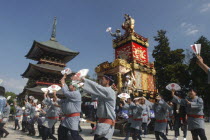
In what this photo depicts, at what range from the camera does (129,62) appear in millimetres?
19734

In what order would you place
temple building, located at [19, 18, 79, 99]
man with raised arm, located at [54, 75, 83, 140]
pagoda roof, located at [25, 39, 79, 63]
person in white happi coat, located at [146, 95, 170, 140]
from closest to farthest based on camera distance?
man with raised arm, located at [54, 75, 83, 140] → person in white happi coat, located at [146, 95, 170, 140] → temple building, located at [19, 18, 79, 99] → pagoda roof, located at [25, 39, 79, 63]

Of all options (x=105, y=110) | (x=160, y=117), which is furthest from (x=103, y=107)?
(x=160, y=117)

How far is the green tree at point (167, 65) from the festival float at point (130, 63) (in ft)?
18.0

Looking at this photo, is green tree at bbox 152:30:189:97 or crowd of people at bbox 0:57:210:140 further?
green tree at bbox 152:30:189:97

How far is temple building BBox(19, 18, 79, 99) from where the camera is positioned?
24219 mm

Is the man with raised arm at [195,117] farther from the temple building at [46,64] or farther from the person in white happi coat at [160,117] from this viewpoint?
the temple building at [46,64]

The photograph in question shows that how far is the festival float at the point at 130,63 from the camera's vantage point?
59.9ft

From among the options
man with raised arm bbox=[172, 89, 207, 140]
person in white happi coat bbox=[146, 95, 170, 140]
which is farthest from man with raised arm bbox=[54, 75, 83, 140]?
man with raised arm bbox=[172, 89, 207, 140]

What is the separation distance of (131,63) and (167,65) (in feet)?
34.0

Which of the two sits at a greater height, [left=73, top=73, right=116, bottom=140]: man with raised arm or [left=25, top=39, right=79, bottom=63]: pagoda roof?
[left=25, top=39, right=79, bottom=63]: pagoda roof

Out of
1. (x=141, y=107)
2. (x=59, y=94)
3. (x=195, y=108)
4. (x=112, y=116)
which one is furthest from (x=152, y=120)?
(x=59, y=94)

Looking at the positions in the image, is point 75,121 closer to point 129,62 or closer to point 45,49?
point 129,62

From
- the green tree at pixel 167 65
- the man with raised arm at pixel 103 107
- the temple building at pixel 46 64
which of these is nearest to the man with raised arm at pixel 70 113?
the man with raised arm at pixel 103 107

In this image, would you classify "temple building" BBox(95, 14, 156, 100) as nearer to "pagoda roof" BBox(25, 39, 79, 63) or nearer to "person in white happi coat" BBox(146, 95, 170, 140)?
"pagoda roof" BBox(25, 39, 79, 63)
